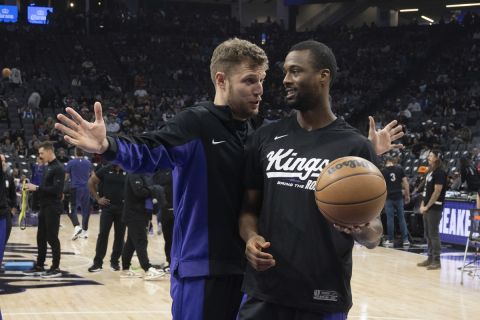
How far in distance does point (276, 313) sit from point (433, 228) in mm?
8617

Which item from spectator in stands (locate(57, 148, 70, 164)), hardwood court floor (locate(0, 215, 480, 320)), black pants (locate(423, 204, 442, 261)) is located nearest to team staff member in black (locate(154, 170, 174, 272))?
hardwood court floor (locate(0, 215, 480, 320))

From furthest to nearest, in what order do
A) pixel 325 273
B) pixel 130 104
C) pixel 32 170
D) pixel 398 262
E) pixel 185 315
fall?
1. pixel 130 104
2. pixel 32 170
3. pixel 398 262
4. pixel 185 315
5. pixel 325 273

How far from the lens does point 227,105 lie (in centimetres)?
359

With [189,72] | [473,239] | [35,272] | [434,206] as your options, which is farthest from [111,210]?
[189,72]

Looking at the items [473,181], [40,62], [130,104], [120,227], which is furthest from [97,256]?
[40,62]

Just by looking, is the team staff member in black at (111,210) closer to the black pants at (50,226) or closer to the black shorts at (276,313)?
the black pants at (50,226)

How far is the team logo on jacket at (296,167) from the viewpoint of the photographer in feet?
10.1

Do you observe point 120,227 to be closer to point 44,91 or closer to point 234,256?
point 234,256

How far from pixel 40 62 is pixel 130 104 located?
5737 millimetres

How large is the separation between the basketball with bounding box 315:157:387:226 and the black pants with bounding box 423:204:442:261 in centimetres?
852

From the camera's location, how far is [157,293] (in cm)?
871

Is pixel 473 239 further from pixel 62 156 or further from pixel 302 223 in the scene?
pixel 62 156

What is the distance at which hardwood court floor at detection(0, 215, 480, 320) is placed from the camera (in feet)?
25.1

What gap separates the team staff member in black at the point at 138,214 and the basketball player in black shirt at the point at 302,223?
21.1 feet
